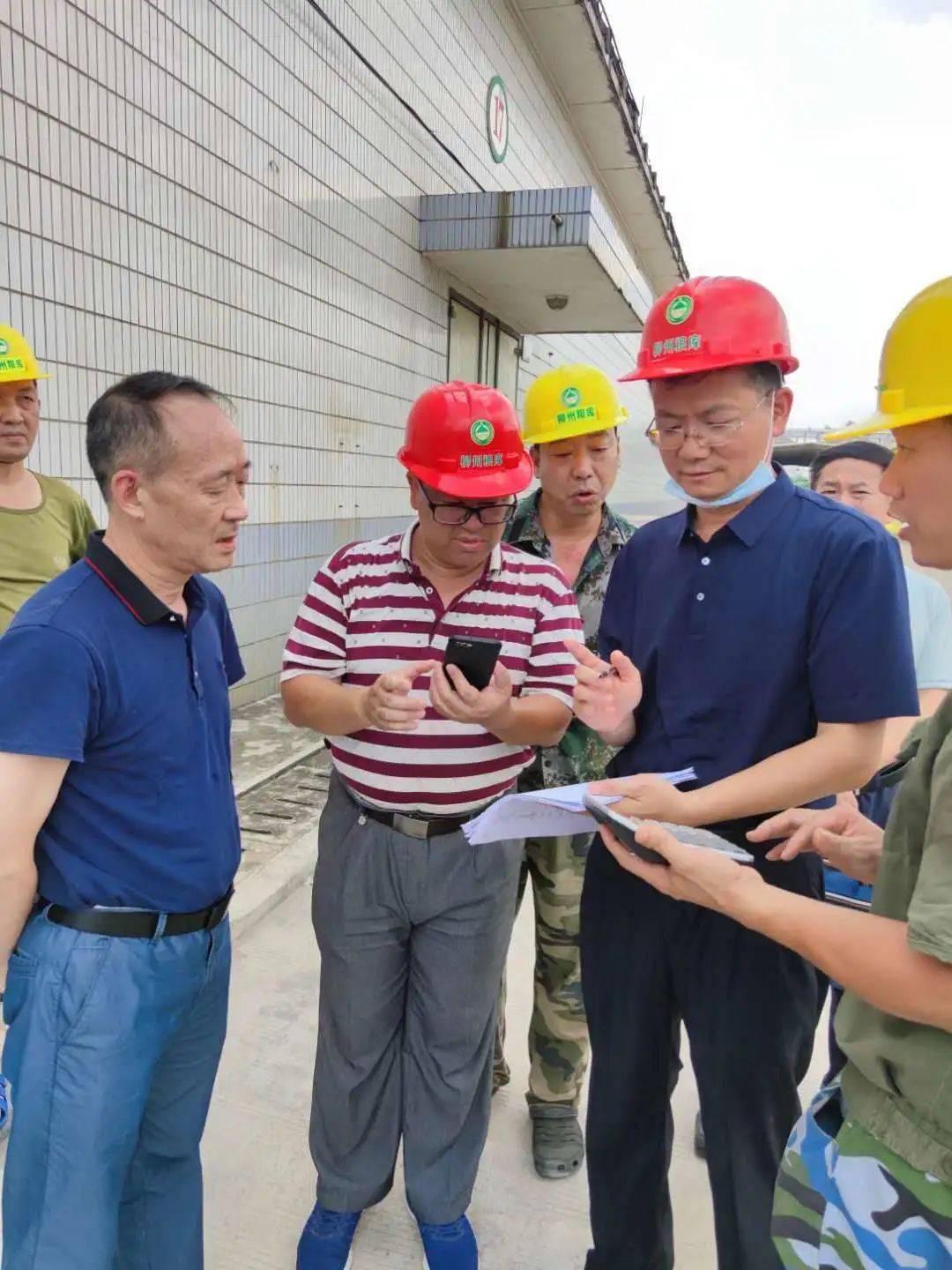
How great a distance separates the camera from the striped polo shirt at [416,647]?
185 centimetres

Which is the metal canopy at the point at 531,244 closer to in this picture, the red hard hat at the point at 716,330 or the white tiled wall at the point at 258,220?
the white tiled wall at the point at 258,220

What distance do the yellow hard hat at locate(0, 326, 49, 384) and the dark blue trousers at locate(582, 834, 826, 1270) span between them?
253cm

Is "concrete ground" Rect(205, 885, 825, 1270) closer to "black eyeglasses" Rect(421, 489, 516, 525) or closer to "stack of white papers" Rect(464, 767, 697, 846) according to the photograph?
"stack of white papers" Rect(464, 767, 697, 846)

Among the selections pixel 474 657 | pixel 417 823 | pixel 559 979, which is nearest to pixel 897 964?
pixel 474 657

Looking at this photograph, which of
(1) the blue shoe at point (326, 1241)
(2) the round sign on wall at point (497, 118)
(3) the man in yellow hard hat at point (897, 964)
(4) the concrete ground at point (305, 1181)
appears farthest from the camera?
(2) the round sign on wall at point (497, 118)

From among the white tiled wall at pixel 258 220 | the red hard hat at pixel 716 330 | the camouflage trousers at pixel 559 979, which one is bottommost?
the camouflage trousers at pixel 559 979

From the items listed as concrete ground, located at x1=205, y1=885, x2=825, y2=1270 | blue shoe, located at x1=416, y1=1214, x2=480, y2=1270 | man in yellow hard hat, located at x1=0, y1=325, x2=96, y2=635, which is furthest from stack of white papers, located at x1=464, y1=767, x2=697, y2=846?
man in yellow hard hat, located at x1=0, y1=325, x2=96, y2=635

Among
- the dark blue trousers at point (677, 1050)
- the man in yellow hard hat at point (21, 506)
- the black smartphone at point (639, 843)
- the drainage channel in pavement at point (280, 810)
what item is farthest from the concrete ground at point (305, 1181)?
the man in yellow hard hat at point (21, 506)

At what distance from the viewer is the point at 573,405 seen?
2654 mm

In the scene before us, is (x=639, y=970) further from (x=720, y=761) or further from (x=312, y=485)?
(x=312, y=485)

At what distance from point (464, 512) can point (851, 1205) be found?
134cm

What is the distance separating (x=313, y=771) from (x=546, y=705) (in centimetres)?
352

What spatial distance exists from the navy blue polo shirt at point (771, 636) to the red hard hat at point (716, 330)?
26 cm

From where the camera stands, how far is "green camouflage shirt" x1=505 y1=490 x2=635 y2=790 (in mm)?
2475
